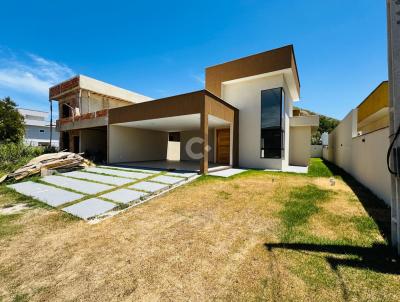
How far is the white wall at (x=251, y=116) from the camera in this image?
35.9 ft

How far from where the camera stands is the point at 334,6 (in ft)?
22.2

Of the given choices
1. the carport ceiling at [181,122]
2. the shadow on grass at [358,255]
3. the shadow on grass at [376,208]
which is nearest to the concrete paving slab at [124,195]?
the shadow on grass at [358,255]

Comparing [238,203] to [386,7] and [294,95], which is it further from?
[294,95]

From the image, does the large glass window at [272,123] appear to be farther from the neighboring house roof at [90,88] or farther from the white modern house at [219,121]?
the neighboring house roof at [90,88]

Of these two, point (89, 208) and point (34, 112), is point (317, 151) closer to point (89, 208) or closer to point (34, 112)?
point (89, 208)

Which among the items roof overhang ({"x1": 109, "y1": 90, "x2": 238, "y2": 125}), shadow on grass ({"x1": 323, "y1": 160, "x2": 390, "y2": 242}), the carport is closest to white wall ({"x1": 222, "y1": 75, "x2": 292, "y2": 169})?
the carport

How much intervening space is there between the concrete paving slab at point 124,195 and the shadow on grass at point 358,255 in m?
3.79

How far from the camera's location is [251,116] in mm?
11477

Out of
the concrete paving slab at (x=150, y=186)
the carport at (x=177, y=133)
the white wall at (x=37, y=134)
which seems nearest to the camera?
the concrete paving slab at (x=150, y=186)

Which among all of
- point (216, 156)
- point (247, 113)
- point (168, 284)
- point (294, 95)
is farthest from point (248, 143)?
point (168, 284)

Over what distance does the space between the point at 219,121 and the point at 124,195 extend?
22.3 feet

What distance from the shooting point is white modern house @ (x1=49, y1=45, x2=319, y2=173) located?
983 cm

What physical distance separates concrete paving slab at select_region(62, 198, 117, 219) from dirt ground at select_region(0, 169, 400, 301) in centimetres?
25

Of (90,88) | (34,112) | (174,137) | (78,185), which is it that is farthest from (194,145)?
(34,112)
